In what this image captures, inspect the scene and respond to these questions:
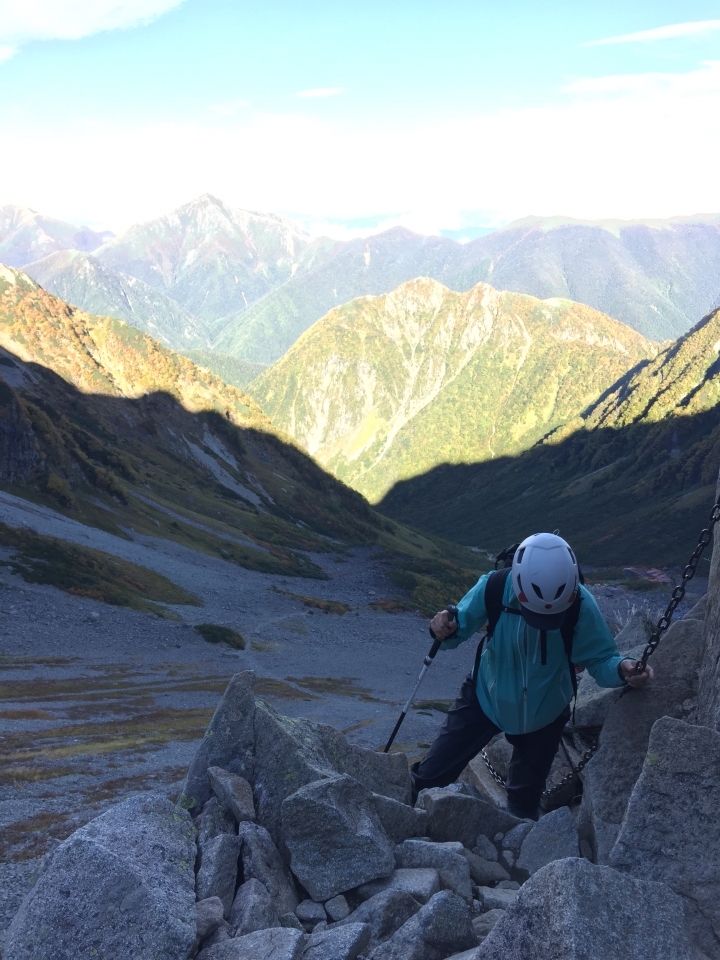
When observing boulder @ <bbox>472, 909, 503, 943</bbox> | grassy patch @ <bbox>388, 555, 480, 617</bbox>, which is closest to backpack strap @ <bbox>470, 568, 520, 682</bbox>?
boulder @ <bbox>472, 909, 503, 943</bbox>

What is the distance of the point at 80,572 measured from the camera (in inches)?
2357

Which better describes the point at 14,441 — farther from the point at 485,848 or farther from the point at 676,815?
the point at 676,815

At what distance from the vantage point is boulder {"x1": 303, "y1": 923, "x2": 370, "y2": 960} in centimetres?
650

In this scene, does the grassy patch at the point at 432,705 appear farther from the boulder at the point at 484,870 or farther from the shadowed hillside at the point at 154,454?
the boulder at the point at 484,870

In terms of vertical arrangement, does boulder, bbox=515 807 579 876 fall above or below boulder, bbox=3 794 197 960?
below

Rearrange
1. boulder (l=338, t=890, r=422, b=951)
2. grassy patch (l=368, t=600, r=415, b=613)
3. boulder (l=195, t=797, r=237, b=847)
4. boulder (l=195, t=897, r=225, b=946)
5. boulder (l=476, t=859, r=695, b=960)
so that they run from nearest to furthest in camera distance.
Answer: boulder (l=476, t=859, r=695, b=960)
boulder (l=195, t=897, r=225, b=946)
boulder (l=338, t=890, r=422, b=951)
boulder (l=195, t=797, r=237, b=847)
grassy patch (l=368, t=600, r=415, b=613)

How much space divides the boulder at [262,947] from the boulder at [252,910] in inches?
16.0

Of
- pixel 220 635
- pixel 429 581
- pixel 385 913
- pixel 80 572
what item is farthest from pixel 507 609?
pixel 429 581

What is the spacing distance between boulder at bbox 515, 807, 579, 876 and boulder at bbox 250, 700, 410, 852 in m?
2.32

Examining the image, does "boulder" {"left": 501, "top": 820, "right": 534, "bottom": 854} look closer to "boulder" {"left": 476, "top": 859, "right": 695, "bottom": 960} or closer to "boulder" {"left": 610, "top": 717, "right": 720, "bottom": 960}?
"boulder" {"left": 610, "top": 717, "right": 720, "bottom": 960}

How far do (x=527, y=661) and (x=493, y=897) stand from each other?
287 centimetres

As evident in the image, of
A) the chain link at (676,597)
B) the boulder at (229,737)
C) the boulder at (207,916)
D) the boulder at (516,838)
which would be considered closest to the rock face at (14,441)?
the boulder at (229,737)

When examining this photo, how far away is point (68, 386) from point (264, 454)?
153ft

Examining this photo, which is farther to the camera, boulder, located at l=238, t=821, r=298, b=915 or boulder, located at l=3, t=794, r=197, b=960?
boulder, located at l=238, t=821, r=298, b=915
